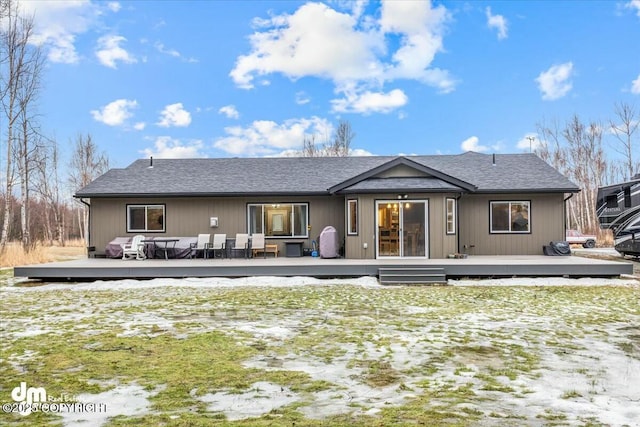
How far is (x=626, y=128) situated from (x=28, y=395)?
3555cm

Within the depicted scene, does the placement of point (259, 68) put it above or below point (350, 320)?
above

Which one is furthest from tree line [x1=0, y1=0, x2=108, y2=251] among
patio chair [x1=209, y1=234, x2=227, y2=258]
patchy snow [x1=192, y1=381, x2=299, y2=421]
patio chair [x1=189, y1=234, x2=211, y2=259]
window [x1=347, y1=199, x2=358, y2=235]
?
patchy snow [x1=192, y1=381, x2=299, y2=421]

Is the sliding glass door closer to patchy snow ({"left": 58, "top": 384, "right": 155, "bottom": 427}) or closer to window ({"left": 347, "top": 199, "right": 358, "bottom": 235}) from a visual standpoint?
window ({"left": 347, "top": 199, "right": 358, "bottom": 235})

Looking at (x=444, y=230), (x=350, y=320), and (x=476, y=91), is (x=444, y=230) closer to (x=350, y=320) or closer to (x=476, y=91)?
(x=350, y=320)

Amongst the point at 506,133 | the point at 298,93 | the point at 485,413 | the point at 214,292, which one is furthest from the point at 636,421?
the point at 506,133

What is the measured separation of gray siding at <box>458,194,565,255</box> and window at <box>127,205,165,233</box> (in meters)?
9.84

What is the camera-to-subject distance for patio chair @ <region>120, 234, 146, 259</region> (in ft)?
42.8

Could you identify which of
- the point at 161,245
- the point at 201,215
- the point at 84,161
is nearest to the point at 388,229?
the point at 201,215

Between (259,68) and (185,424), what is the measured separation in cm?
2431

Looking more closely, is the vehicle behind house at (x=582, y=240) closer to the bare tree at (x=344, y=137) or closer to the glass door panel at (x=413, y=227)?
the glass door panel at (x=413, y=227)

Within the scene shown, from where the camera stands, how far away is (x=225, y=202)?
1399cm

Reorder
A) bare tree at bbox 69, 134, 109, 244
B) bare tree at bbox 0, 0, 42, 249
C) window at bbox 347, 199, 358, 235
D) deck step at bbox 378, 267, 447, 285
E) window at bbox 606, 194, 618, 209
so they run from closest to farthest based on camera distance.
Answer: deck step at bbox 378, 267, 447, 285, window at bbox 347, 199, 358, 235, window at bbox 606, 194, 618, 209, bare tree at bbox 0, 0, 42, 249, bare tree at bbox 69, 134, 109, 244

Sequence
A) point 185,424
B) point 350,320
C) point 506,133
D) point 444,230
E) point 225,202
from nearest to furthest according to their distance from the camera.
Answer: point 185,424
point 350,320
point 444,230
point 225,202
point 506,133

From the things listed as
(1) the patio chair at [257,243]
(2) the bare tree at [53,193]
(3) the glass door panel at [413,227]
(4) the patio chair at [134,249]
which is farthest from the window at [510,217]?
(2) the bare tree at [53,193]
